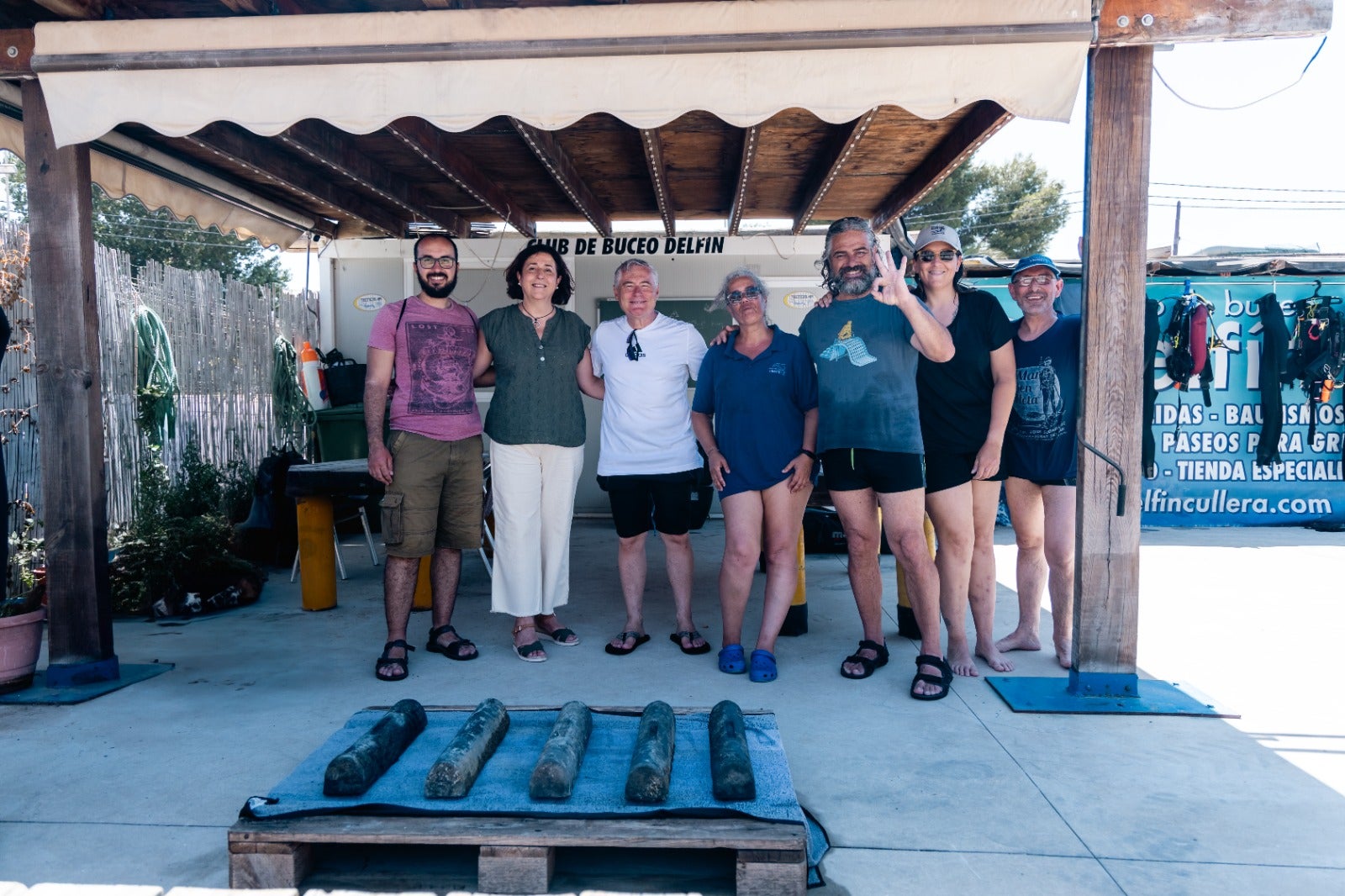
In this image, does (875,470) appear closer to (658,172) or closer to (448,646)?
(448,646)

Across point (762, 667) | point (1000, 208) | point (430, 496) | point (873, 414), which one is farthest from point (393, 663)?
point (1000, 208)

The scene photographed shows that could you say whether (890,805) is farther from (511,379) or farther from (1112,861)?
(511,379)

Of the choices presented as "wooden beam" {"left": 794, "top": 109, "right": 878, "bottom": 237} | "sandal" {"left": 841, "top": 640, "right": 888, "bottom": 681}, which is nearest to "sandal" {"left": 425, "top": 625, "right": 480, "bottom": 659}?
"sandal" {"left": 841, "top": 640, "right": 888, "bottom": 681}

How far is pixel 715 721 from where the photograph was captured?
3068 mm

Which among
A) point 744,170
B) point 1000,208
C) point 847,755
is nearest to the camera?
point 847,755

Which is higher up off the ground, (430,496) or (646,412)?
(646,412)

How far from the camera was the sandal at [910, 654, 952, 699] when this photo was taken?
12.9 ft

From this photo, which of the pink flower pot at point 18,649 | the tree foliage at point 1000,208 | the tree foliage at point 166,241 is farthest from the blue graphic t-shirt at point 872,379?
the tree foliage at point 166,241

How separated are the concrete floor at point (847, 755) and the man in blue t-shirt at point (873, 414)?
483mm

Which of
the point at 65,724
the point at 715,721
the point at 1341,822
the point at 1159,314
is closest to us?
the point at 1341,822

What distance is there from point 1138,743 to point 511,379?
307 cm

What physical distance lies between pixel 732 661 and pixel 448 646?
4.66 ft

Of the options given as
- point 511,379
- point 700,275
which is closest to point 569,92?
point 511,379

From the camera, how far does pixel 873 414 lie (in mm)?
3975
